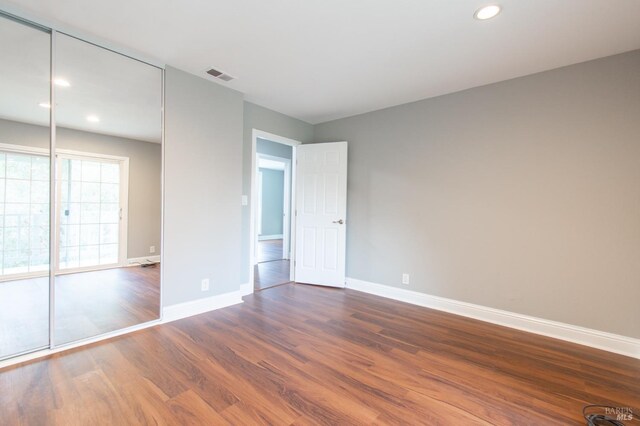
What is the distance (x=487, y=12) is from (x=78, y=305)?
4.27m

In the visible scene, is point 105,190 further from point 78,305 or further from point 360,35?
point 360,35

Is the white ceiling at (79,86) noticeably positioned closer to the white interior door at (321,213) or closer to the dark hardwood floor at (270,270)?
the white interior door at (321,213)

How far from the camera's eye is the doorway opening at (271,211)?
413 cm

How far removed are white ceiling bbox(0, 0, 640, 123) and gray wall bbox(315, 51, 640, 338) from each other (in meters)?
0.32

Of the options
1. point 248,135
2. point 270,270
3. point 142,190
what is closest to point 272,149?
point 248,135

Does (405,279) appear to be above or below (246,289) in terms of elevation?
above

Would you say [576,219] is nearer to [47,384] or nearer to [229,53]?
[229,53]

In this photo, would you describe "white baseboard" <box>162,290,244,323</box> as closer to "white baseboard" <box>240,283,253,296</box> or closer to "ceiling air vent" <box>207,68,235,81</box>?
"white baseboard" <box>240,283,253,296</box>

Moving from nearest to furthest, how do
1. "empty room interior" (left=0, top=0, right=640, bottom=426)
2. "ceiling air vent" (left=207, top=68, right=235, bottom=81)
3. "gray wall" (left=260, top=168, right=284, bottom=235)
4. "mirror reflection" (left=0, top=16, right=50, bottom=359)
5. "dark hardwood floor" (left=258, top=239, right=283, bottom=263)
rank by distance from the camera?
1. "empty room interior" (left=0, top=0, right=640, bottom=426)
2. "mirror reflection" (left=0, top=16, right=50, bottom=359)
3. "ceiling air vent" (left=207, top=68, right=235, bottom=81)
4. "dark hardwood floor" (left=258, top=239, right=283, bottom=263)
5. "gray wall" (left=260, top=168, right=284, bottom=235)

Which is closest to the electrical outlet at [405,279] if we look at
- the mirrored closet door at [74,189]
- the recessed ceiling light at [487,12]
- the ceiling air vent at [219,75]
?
the recessed ceiling light at [487,12]

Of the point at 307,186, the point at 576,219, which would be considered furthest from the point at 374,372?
the point at 307,186

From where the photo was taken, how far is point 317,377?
196cm

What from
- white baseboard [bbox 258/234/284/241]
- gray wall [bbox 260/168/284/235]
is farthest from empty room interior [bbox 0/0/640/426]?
gray wall [bbox 260/168/284/235]

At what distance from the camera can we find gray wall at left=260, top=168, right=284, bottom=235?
32.8ft
